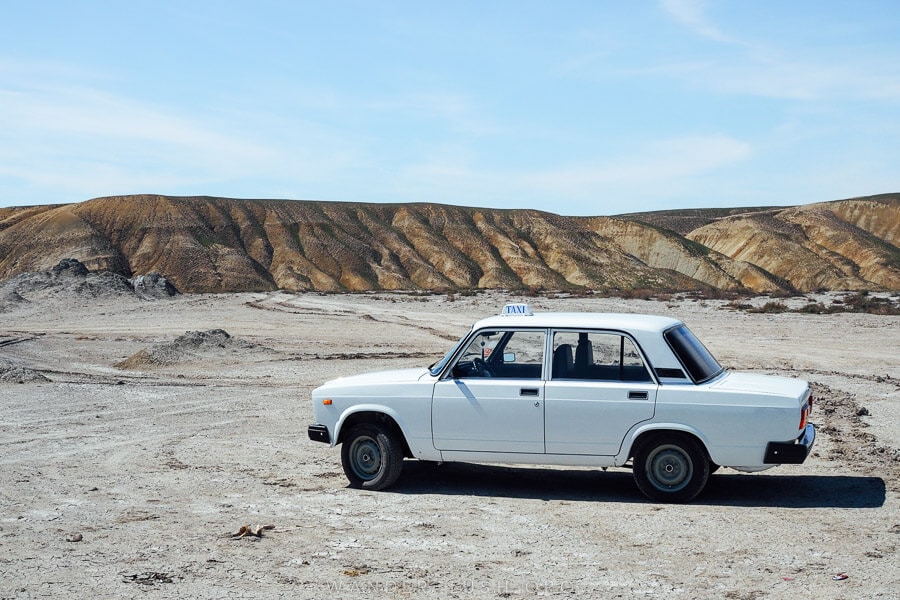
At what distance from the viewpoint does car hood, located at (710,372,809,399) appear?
8.24m

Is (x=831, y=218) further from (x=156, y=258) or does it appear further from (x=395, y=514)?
(x=395, y=514)

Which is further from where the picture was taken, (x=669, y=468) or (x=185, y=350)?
(x=185, y=350)

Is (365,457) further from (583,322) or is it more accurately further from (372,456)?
(583,322)

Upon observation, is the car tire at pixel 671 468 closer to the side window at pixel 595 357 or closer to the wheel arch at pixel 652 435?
the wheel arch at pixel 652 435

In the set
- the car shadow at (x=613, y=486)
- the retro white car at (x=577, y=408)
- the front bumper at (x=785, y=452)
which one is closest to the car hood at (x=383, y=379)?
the retro white car at (x=577, y=408)

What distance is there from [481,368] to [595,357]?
3.59ft

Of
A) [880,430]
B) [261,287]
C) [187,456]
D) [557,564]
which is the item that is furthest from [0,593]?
[261,287]

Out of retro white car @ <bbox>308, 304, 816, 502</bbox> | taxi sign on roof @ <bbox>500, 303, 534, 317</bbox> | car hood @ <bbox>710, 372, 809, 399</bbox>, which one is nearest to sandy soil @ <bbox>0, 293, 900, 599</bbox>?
retro white car @ <bbox>308, 304, 816, 502</bbox>

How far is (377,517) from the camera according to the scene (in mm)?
8266

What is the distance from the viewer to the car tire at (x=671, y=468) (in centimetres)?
834

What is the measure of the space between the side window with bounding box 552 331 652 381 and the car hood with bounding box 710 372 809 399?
742 millimetres

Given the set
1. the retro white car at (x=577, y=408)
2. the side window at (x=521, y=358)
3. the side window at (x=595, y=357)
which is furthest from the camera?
the side window at (x=521, y=358)

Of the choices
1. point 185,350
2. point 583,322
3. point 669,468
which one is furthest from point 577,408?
point 185,350

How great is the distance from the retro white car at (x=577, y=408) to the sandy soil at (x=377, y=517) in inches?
17.2
